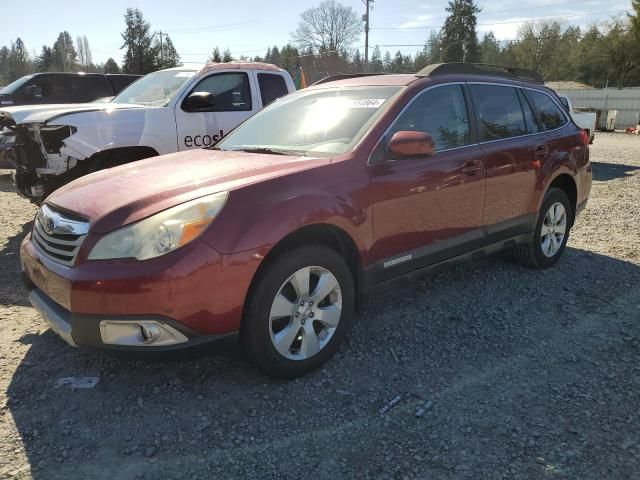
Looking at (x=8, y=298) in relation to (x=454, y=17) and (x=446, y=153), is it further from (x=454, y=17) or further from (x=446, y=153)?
(x=454, y=17)

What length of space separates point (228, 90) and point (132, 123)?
1.52 m

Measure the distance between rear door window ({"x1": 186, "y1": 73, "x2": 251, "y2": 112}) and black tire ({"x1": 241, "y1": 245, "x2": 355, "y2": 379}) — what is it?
4.44 meters

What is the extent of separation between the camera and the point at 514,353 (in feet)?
11.4

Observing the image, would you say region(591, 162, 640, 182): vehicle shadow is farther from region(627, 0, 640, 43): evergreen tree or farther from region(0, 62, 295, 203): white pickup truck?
region(627, 0, 640, 43): evergreen tree

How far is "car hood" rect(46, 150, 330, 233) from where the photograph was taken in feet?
8.99

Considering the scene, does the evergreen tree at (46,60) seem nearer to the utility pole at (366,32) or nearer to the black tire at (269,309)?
the utility pole at (366,32)

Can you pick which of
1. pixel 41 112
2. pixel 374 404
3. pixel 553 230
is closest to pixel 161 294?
pixel 374 404

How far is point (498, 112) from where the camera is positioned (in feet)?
14.7

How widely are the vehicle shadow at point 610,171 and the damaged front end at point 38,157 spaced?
33.5 ft

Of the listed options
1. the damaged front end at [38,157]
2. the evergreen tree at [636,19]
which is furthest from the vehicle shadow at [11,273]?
the evergreen tree at [636,19]

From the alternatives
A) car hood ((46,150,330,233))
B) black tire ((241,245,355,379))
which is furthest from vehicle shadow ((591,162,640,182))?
car hood ((46,150,330,233))

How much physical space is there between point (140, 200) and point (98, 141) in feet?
11.5

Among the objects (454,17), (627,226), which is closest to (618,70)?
(454,17)

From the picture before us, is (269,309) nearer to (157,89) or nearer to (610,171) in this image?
(157,89)
